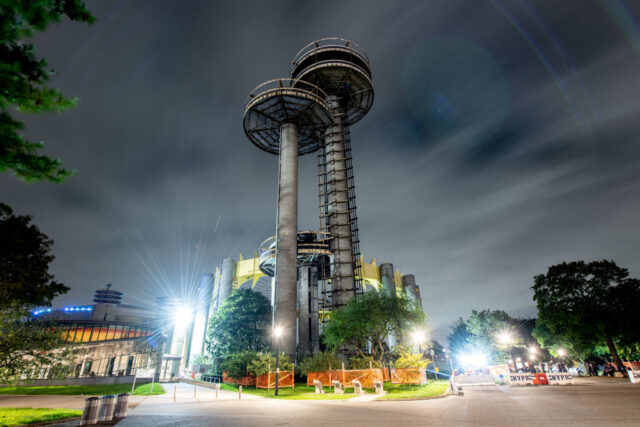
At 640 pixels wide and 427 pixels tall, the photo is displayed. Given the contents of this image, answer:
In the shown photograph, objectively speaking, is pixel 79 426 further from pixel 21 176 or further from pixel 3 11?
pixel 3 11

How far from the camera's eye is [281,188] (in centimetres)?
4519

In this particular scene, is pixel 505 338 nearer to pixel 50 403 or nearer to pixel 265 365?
pixel 265 365

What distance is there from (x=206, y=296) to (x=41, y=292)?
46.0 metres

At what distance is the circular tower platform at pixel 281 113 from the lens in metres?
46.7

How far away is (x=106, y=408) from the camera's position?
11.6 meters

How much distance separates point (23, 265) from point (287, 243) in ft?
93.3

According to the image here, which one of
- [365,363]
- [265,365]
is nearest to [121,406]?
[265,365]

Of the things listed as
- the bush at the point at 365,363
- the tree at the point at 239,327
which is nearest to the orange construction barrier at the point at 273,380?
the bush at the point at 365,363

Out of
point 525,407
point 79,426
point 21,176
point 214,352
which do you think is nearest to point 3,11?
point 21,176

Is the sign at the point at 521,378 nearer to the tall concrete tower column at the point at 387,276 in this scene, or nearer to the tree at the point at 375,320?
the tree at the point at 375,320

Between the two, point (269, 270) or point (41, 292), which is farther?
point (269, 270)

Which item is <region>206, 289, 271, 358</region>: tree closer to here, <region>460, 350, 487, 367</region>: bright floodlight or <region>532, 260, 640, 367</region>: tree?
<region>532, 260, 640, 367</region>: tree

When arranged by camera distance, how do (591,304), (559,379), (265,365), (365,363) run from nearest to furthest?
1. (559,379)
2. (265,365)
3. (365,363)
4. (591,304)

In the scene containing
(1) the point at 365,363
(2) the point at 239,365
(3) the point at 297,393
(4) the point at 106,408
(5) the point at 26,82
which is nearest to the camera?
(5) the point at 26,82
